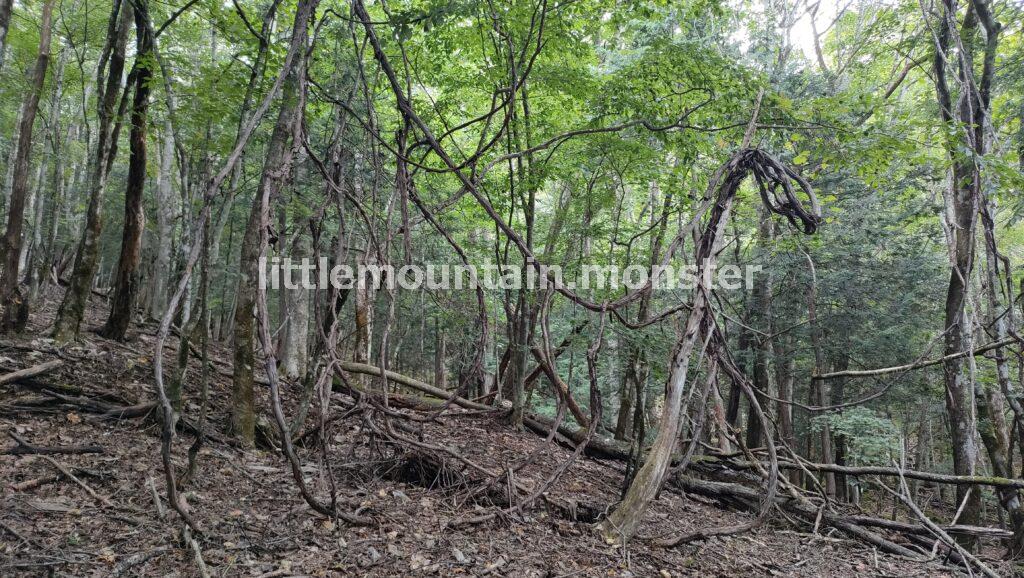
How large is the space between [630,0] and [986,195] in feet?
15.0

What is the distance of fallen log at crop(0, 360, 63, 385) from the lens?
15.0ft

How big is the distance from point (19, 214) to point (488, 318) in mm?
6488

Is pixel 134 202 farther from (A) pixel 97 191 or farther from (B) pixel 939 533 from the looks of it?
(B) pixel 939 533

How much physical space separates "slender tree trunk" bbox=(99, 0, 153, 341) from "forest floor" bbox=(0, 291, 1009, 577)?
2.49ft

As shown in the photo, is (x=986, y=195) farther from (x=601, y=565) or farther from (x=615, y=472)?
(x=601, y=565)

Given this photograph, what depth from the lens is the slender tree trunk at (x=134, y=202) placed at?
5.77 m

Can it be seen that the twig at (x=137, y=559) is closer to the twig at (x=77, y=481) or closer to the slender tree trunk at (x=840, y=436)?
the twig at (x=77, y=481)

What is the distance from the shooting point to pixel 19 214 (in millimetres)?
6555

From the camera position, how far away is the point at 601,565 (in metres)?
3.51

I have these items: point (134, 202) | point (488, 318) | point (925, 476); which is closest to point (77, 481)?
point (488, 318)

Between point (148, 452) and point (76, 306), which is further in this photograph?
point (76, 306)

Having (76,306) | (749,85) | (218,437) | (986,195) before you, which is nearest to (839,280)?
(986,195)

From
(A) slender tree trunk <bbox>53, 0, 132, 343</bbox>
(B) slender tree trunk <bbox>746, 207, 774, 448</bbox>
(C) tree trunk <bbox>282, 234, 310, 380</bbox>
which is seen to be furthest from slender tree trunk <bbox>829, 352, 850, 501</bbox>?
(A) slender tree trunk <bbox>53, 0, 132, 343</bbox>

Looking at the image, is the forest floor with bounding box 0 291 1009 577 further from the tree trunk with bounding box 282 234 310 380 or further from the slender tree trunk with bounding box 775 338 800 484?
the slender tree trunk with bounding box 775 338 800 484
